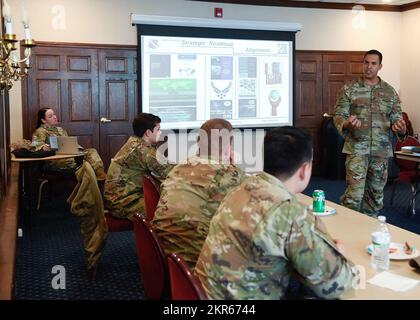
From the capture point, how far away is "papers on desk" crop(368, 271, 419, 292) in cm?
159

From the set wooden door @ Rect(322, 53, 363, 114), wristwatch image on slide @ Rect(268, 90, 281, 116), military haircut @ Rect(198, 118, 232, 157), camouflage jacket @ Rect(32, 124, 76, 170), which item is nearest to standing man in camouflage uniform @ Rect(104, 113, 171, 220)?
military haircut @ Rect(198, 118, 232, 157)

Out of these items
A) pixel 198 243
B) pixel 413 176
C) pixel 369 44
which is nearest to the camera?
pixel 198 243

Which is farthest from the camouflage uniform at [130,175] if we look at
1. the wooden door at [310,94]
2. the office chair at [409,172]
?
the wooden door at [310,94]

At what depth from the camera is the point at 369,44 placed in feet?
27.1

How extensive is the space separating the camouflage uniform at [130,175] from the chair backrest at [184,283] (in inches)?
82.3

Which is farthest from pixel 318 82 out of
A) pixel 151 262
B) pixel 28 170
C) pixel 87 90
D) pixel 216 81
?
pixel 151 262

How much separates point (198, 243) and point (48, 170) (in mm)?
4171

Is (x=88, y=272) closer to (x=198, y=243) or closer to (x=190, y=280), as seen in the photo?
(x=198, y=243)

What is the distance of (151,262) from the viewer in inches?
81.8

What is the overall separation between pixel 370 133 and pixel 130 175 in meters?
2.06

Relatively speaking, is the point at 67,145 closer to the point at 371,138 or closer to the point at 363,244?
the point at 371,138

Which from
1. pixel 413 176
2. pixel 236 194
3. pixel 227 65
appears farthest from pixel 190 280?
pixel 227 65

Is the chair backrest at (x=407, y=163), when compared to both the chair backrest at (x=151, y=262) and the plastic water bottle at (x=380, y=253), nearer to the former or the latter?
the plastic water bottle at (x=380, y=253)

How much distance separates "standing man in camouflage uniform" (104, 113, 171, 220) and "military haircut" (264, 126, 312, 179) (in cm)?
209
